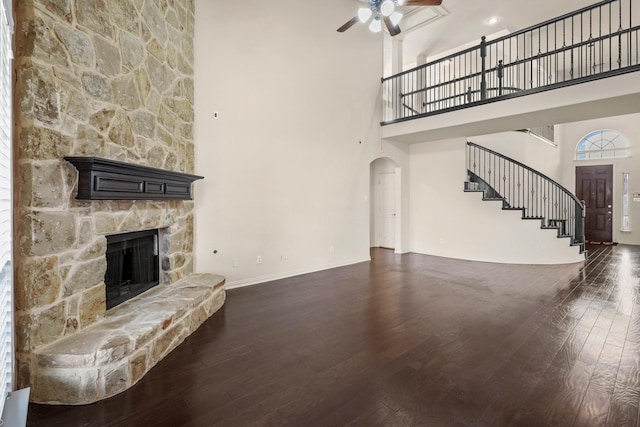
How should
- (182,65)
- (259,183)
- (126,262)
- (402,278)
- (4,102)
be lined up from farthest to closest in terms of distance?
(402,278)
(259,183)
(182,65)
(126,262)
(4,102)

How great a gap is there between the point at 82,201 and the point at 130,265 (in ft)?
3.23

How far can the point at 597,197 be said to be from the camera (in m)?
8.83

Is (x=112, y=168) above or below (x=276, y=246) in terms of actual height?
above

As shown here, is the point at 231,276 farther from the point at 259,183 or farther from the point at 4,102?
the point at 4,102

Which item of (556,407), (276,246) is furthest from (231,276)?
(556,407)

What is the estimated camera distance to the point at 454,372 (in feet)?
7.24

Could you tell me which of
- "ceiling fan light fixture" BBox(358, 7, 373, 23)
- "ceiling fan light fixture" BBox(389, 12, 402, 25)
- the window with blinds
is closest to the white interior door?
"ceiling fan light fixture" BBox(389, 12, 402, 25)

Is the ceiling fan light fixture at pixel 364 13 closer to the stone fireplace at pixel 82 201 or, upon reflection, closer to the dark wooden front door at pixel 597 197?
the stone fireplace at pixel 82 201

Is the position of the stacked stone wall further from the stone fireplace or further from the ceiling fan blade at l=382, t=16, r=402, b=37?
the ceiling fan blade at l=382, t=16, r=402, b=37

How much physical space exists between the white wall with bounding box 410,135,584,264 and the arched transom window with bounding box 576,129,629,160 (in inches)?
115

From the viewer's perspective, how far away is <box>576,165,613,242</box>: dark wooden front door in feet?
28.2

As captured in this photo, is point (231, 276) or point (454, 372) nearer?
point (454, 372)

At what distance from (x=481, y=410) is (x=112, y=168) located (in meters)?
3.12

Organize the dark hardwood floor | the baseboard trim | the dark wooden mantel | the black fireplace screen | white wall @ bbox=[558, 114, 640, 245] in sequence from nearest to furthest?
the dark hardwood floor → the dark wooden mantel → the black fireplace screen → the baseboard trim → white wall @ bbox=[558, 114, 640, 245]
